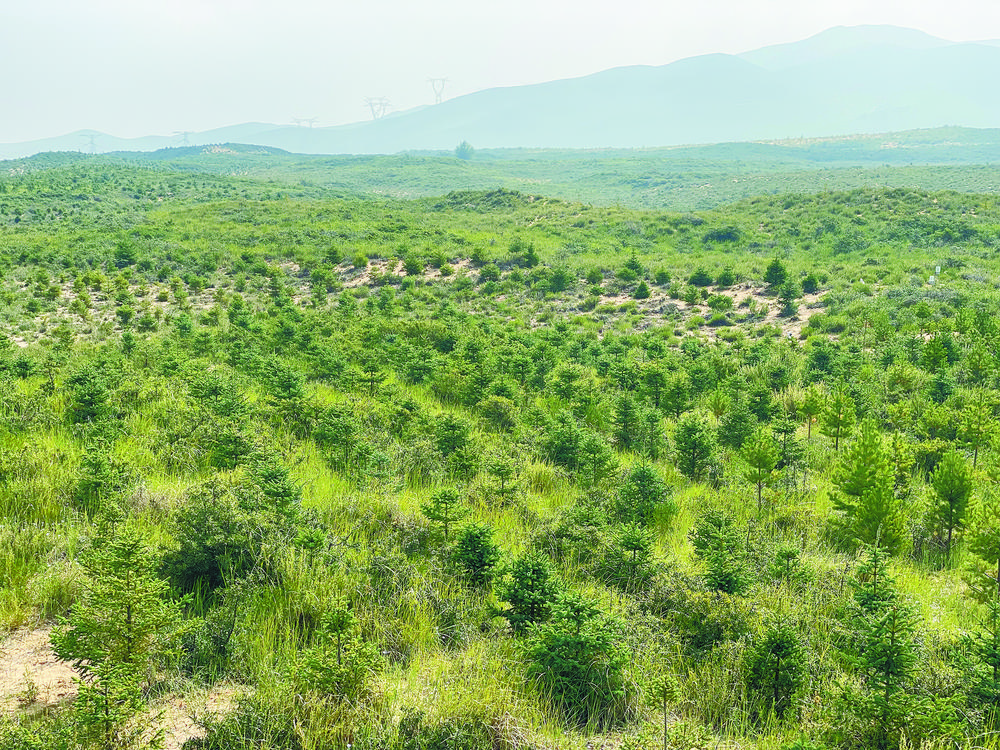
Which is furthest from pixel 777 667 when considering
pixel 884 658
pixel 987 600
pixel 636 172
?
pixel 636 172

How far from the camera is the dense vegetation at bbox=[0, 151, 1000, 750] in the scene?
3.19m

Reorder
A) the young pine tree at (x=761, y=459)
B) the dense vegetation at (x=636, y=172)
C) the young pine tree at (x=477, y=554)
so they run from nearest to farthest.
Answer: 1. the young pine tree at (x=477, y=554)
2. the young pine tree at (x=761, y=459)
3. the dense vegetation at (x=636, y=172)

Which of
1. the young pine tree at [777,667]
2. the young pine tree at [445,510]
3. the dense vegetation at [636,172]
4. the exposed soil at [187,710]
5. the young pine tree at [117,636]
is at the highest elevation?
the dense vegetation at [636,172]

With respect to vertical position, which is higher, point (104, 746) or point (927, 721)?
point (104, 746)

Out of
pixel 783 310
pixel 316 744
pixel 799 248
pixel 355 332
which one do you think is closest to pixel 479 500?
pixel 316 744

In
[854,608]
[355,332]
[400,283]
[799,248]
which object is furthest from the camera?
[799,248]

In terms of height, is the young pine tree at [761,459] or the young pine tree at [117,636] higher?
the young pine tree at [117,636]

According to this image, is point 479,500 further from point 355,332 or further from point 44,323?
point 44,323

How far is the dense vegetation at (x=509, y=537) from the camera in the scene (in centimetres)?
319

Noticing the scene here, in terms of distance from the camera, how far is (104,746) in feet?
9.09

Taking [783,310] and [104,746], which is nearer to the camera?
[104,746]

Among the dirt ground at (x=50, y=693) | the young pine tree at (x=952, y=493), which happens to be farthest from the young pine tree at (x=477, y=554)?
the young pine tree at (x=952, y=493)

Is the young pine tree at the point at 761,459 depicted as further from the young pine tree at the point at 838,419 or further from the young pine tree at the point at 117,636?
the young pine tree at the point at 117,636

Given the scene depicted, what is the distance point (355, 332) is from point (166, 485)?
11.6 metres
